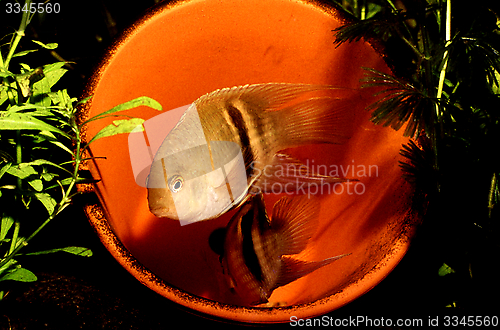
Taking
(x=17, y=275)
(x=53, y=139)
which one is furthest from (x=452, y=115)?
(x=17, y=275)

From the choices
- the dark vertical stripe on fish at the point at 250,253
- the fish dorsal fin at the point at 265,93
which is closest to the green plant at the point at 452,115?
the fish dorsal fin at the point at 265,93

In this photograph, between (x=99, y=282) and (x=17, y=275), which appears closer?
(x=17, y=275)

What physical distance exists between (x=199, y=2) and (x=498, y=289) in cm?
115

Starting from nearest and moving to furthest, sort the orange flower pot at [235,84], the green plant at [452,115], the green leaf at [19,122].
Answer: the green leaf at [19,122] < the green plant at [452,115] < the orange flower pot at [235,84]

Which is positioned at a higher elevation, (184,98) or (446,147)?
(184,98)

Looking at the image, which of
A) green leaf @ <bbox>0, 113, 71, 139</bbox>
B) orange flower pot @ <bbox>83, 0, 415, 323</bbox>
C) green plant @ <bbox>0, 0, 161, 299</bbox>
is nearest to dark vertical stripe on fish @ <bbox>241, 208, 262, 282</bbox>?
orange flower pot @ <bbox>83, 0, 415, 323</bbox>

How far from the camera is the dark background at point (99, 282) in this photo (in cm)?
90

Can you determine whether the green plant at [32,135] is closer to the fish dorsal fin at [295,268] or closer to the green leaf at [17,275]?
the green leaf at [17,275]

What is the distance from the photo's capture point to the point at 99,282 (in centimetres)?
101

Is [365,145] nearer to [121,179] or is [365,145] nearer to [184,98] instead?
[184,98]

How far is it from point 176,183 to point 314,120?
16.4 inches

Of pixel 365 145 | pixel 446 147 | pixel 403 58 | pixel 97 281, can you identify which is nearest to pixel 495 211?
pixel 446 147

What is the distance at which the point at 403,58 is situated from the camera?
4.15ft

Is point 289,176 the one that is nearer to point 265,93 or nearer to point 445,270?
point 265,93
